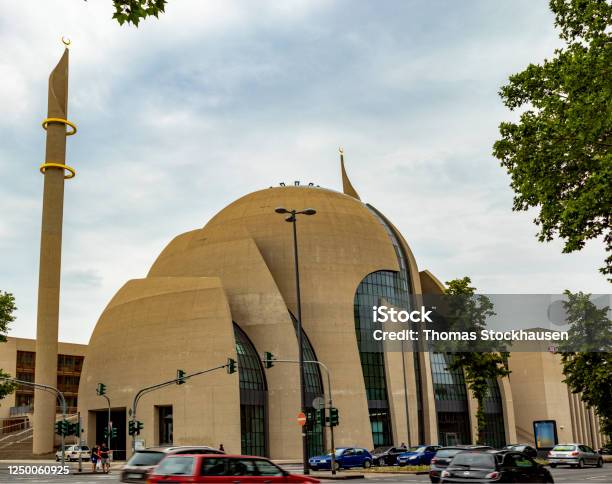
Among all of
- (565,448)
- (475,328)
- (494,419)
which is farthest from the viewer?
(494,419)

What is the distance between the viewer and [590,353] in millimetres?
50188

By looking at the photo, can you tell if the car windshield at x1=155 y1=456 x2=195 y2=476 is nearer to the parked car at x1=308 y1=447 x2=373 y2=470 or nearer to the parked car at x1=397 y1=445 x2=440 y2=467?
the parked car at x1=308 y1=447 x2=373 y2=470

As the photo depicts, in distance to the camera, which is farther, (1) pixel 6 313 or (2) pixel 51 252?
(2) pixel 51 252

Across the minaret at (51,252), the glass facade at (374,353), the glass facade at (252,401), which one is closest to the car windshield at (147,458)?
the glass facade at (252,401)

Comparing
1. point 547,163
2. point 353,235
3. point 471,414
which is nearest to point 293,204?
point 353,235

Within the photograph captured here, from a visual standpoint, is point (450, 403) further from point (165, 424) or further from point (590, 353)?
point (165, 424)

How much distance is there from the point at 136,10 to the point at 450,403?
64.3m

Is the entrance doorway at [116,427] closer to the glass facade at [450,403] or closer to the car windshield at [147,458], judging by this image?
the glass facade at [450,403]

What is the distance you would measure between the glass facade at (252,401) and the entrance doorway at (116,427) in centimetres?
1071

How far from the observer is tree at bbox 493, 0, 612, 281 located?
2003 centimetres

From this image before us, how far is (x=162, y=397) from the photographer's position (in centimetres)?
5553

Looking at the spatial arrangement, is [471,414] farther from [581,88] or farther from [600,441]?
[581,88]

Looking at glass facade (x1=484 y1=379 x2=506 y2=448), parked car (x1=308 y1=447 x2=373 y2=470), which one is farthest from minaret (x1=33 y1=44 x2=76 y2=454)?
glass facade (x1=484 y1=379 x2=506 y2=448)

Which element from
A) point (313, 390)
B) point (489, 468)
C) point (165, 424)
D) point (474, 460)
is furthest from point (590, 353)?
point (489, 468)
